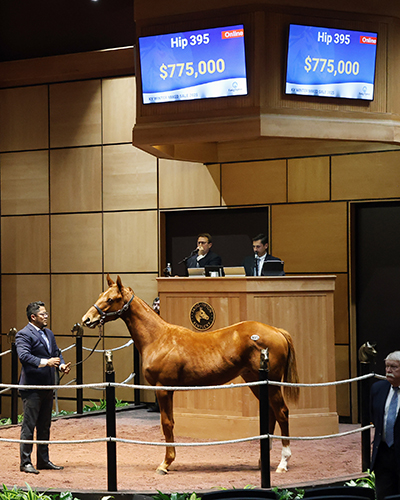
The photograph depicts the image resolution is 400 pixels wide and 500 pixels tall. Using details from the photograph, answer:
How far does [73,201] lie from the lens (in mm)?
11508

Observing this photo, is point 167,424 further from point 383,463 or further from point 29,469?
point 383,463

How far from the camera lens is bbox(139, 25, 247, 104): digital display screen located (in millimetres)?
8062

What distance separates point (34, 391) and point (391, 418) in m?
3.38

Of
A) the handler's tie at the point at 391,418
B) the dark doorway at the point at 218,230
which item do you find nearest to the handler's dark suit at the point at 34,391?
the handler's tie at the point at 391,418

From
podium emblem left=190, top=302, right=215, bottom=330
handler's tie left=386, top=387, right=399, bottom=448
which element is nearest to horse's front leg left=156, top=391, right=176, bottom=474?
podium emblem left=190, top=302, right=215, bottom=330

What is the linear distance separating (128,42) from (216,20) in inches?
126

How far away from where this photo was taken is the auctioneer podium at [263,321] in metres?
7.96

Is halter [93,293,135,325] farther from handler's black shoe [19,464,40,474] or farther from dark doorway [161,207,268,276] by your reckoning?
dark doorway [161,207,268,276]

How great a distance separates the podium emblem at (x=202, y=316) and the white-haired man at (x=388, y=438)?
10.8ft

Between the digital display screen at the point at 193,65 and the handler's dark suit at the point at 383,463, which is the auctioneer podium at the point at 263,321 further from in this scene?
the handler's dark suit at the point at 383,463

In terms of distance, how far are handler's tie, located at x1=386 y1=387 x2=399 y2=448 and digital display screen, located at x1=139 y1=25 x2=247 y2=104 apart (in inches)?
164

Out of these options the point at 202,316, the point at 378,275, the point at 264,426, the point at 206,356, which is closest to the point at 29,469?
the point at 206,356

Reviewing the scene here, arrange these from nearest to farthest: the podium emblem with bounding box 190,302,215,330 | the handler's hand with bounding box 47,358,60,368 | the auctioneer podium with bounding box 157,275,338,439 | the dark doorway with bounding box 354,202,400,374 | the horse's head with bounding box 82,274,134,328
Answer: the handler's hand with bounding box 47,358,60,368 < the horse's head with bounding box 82,274,134,328 < the auctioneer podium with bounding box 157,275,338,439 < the podium emblem with bounding box 190,302,215,330 < the dark doorway with bounding box 354,202,400,374

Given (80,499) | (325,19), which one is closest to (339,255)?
(325,19)
